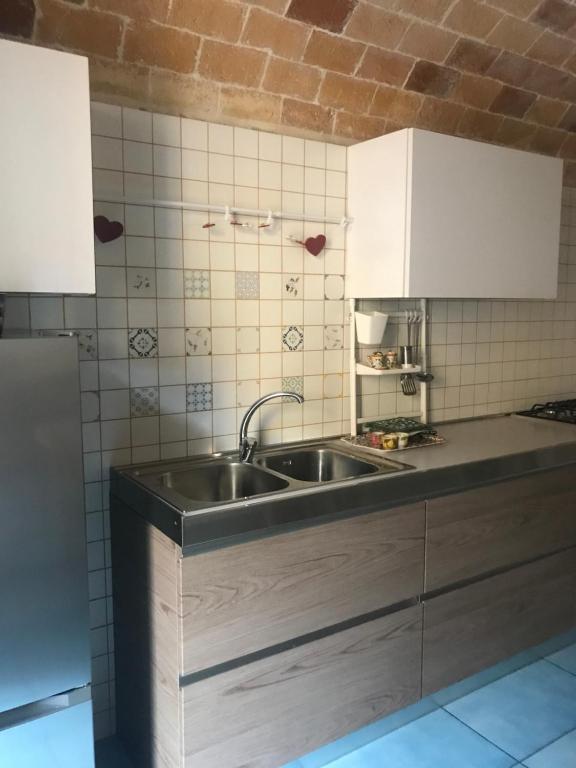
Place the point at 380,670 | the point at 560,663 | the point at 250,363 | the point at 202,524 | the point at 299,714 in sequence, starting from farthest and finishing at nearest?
the point at 560,663
the point at 250,363
the point at 380,670
the point at 299,714
the point at 202,524

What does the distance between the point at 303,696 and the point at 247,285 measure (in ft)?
4.17

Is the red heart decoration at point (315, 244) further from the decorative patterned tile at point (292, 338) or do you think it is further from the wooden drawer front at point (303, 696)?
the wooden drawer front at point (303, 696)

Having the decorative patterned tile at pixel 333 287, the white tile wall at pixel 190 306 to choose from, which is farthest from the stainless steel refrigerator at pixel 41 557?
the decorative patterned tile at pixel 333 287

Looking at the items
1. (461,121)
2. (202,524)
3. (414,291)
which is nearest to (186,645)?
(202,524)

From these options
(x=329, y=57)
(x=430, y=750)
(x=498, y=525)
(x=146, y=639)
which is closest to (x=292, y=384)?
(x=498, y=525)

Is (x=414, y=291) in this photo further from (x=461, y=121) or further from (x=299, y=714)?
(x=299, y=714)

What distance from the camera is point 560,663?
2.42m

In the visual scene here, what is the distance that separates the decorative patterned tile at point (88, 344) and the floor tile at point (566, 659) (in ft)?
6.74

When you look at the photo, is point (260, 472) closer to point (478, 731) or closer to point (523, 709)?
point (478, 731)

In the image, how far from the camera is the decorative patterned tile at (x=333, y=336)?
7.73 ft

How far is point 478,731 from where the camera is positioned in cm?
205

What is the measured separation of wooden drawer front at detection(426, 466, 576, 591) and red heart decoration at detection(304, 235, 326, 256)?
95cm

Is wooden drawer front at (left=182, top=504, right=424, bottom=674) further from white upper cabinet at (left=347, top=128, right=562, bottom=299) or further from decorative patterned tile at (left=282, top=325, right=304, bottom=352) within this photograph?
white upper cabinet at (left=347, top=128, right=562, bottom=299)

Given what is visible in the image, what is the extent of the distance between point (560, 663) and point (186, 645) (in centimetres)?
164
